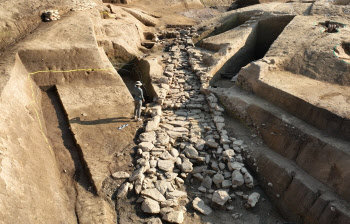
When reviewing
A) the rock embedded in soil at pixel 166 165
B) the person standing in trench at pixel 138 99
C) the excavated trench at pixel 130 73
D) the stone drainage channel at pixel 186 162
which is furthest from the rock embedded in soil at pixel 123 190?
the excavated trench at pixel 130 73

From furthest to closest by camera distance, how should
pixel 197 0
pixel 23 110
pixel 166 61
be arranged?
pixel 197 0 < pixel 166 61 < pixel 23 110

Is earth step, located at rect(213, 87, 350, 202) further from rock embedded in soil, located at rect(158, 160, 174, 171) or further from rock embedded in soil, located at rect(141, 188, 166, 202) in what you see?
rock embedded in soil, located at rect(141, 188, 166, 202)

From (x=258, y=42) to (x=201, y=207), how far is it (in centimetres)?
865

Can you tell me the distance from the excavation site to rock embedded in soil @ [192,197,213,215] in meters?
0.02

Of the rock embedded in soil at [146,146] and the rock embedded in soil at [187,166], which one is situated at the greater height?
the rock embedded in soil at [146,146]

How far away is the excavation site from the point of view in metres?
4.88

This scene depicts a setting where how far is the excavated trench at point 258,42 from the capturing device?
34.2 ft

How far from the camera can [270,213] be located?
5277 mm

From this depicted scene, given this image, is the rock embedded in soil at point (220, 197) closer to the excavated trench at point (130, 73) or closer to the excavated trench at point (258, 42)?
the excavated trench at point (258, 42)

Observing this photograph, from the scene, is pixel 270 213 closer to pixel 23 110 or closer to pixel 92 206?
pixel 92 206

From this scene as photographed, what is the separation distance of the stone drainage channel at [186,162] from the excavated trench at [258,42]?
282 centimetres

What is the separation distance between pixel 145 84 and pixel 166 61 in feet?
5.30

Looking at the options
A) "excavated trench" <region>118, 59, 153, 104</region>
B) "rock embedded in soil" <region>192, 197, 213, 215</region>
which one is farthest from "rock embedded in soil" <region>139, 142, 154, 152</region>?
"excavated trench" <region>118, 59, 153, 104</region>

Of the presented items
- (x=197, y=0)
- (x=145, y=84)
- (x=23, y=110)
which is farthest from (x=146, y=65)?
(x=197, y=0)
